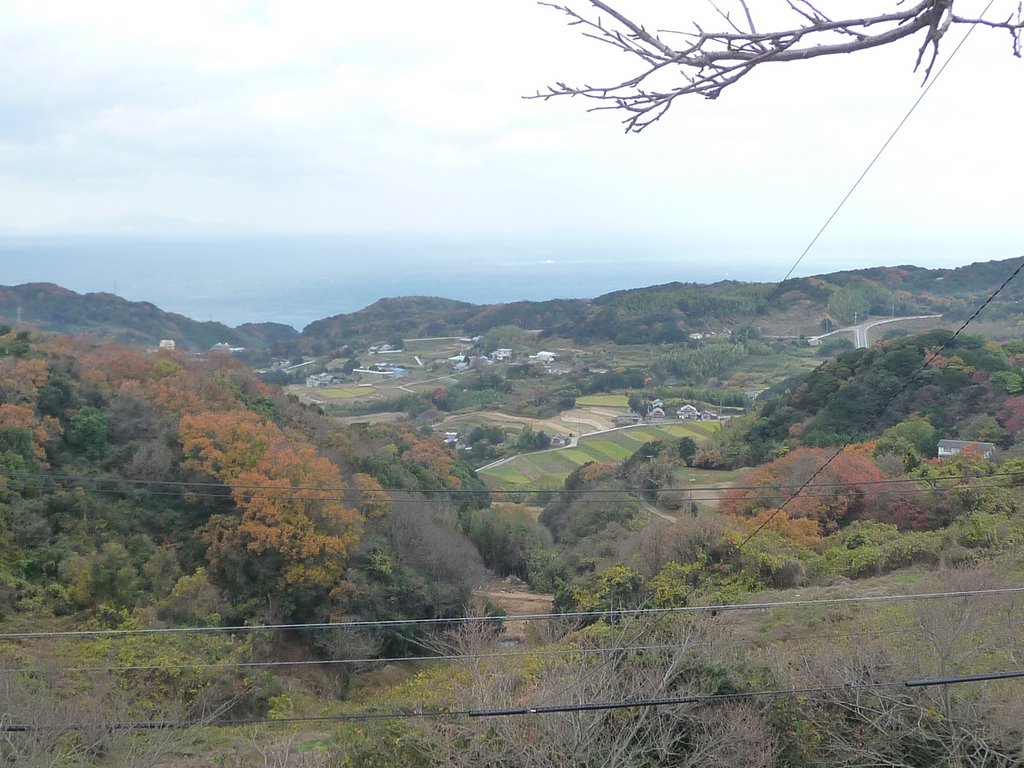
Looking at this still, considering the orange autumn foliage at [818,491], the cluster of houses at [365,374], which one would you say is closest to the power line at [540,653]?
the orange autumn foliage at [818,491]

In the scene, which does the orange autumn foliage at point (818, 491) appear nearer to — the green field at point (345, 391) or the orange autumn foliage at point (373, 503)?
the orange autumn foliage at point (373, 503)

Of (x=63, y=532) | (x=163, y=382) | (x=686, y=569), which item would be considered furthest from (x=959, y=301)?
(x=63, y=532)

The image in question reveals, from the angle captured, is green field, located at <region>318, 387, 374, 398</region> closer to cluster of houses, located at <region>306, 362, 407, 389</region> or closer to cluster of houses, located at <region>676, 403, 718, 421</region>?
cluster of houses, located at <region>306, 362, 407, 389</region>

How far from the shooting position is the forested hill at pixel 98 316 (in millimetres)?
44906

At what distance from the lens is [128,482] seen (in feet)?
45.1

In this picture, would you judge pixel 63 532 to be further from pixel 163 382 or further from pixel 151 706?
pixel 163 382

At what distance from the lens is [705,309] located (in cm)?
4794

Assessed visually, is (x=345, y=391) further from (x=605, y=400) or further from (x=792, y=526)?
(x=792, y=526)

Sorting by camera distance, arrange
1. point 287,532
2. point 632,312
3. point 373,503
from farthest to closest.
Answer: point 632,312 → point 373,503 → point 287,532

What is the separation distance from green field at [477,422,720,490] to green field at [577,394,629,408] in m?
4.53

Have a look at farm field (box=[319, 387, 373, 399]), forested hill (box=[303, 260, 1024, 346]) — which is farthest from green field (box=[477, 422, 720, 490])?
farm field (box=[319, 387, 373, 399])

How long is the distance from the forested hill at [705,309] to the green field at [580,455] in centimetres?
1195

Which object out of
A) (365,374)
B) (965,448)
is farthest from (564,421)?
(965,448)

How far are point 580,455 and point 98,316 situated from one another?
113 ft
